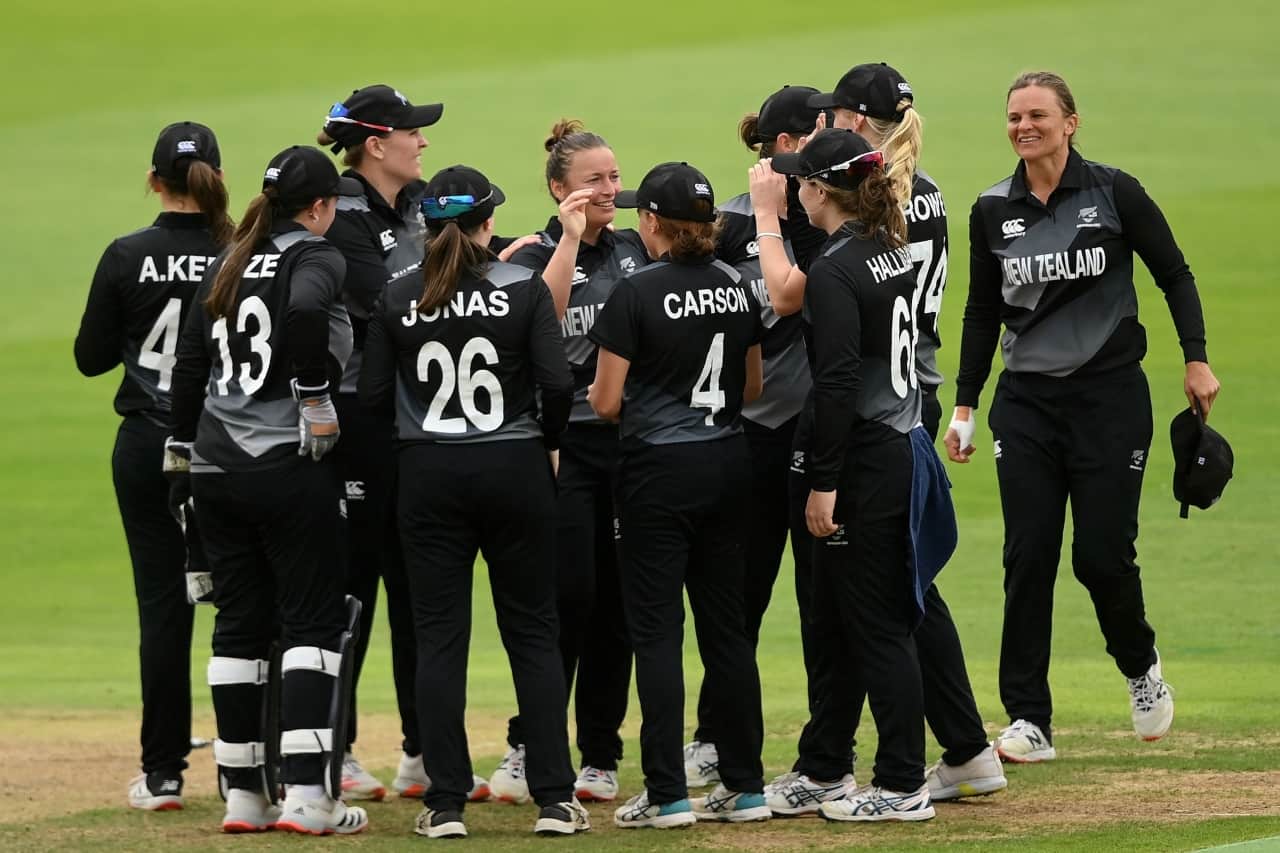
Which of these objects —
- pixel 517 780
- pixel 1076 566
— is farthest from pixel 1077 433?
pixel 517 780

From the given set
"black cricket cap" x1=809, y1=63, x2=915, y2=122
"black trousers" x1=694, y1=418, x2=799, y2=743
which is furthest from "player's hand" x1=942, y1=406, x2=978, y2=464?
"black cricket cap" x1=809, y1=63, x2=915, y2=122

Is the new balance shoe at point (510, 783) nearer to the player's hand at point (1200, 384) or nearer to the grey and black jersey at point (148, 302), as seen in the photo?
the grey and black jersey at point (148, 302)

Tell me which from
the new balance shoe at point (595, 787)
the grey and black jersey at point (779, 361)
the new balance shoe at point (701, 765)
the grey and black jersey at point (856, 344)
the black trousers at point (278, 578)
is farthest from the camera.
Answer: the new balance shoe at point (701, 765)

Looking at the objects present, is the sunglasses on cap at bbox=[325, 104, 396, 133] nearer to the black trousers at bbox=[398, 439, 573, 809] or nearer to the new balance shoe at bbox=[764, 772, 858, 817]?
the black trousers at bbox=[398, 439, 573, 809]

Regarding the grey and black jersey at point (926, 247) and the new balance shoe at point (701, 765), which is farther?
the new balance shoe at point (701, 765)

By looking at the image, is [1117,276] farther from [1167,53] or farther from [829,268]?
[1167,53]

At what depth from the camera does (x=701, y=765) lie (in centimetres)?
768

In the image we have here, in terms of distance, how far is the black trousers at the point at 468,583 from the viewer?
6.57m

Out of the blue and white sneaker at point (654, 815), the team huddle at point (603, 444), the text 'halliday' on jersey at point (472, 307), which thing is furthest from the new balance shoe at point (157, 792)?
the text 'halliday' on jersey at point (472, 307)

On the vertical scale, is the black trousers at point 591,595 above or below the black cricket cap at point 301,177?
below

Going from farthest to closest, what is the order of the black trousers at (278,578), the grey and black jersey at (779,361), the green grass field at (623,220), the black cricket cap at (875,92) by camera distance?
the grey and black jersey at (779,361) → the green grass field at (623,220) → the black cricket cap at (875,92) → the black trousers at (278,578)

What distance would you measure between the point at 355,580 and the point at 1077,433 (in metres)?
2.68

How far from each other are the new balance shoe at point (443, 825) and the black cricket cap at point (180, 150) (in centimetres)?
239

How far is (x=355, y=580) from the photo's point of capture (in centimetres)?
764
